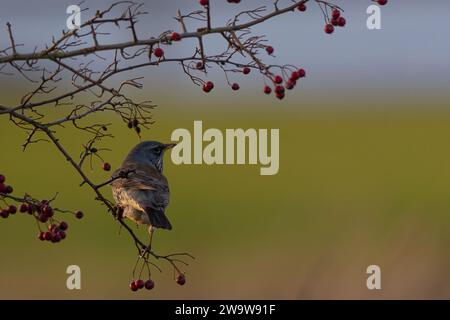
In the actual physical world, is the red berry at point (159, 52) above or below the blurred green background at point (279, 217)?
below

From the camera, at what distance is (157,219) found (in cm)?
471

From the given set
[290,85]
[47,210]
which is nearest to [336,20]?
[290,85]

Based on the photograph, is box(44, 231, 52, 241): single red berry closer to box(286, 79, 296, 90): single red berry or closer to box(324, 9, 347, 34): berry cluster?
box(286, 79, 296, 90): single red berry

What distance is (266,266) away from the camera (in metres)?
9.27

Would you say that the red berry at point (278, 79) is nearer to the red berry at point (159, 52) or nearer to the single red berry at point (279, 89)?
the single red berry at point (279, 89)

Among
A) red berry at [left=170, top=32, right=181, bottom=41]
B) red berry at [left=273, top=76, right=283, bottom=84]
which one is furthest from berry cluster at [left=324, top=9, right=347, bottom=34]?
red berry at [left=170, top=32, right=181, bottom=41]

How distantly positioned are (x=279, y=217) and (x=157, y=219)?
801cm

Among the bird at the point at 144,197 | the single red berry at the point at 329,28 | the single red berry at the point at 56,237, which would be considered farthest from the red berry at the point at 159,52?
the bird at the point at 144,197

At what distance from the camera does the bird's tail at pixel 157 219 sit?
15.2 feet

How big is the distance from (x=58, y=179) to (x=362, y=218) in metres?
5.38

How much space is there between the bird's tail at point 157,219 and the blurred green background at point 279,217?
1.96 m

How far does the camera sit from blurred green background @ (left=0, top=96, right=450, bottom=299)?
24.0 feet

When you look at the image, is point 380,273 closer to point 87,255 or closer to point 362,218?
point 362,218
